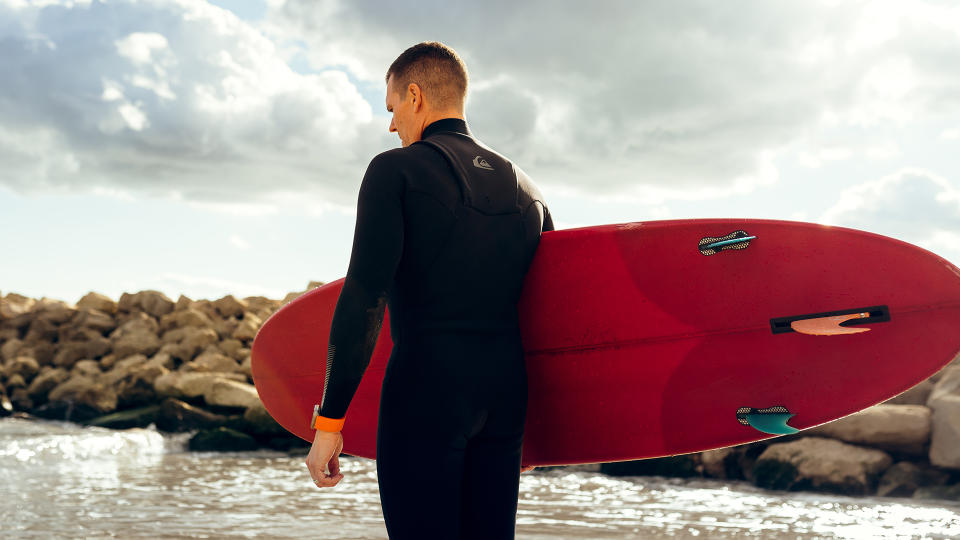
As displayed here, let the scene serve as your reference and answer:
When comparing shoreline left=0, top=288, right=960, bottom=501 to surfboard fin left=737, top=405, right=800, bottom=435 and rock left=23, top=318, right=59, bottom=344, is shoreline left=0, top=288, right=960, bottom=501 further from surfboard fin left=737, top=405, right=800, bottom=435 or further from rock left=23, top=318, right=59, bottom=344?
surfboard fin left=737, top=405, right=800, bottom=435

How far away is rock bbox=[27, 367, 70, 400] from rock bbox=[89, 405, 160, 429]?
101 inches

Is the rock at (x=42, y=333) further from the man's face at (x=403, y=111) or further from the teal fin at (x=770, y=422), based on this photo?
the teal fin at (x=770, y=422)

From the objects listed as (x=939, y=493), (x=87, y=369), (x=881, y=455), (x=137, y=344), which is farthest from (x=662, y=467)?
(x=87, y=369)

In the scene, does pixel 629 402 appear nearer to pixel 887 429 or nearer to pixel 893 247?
pixel 893 247

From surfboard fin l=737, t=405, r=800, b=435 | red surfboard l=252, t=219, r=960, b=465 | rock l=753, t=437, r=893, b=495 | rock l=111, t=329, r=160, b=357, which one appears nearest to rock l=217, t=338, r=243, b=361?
rock l=111, t=329, r=160, b=357

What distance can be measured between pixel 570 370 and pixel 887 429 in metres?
5.67

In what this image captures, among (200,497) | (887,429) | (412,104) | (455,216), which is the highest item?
(412,104)

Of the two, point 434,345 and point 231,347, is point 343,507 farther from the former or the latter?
point 231,347

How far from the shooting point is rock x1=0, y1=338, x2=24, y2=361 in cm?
1608

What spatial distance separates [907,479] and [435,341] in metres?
6.24

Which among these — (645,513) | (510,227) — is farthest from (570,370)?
(645,513)

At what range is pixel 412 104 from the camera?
207cm

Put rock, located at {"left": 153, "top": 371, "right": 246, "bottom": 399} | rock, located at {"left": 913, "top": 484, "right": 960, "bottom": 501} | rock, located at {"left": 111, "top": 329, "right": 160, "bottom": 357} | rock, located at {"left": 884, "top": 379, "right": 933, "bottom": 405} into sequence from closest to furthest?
rock, located at {"left": 913, "top": 484, "right": 960, "bottom": 501} → rock, located at {"left": 884, "top": 379, "right": 933, "bottom": 405} → rock, located at {"left": 153, "top": 371, "right": 246, "bottom": 399} → rock, located at {"left": 111, "top": 329, "right": 160, "bottom": 357}

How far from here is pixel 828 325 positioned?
2492mm
